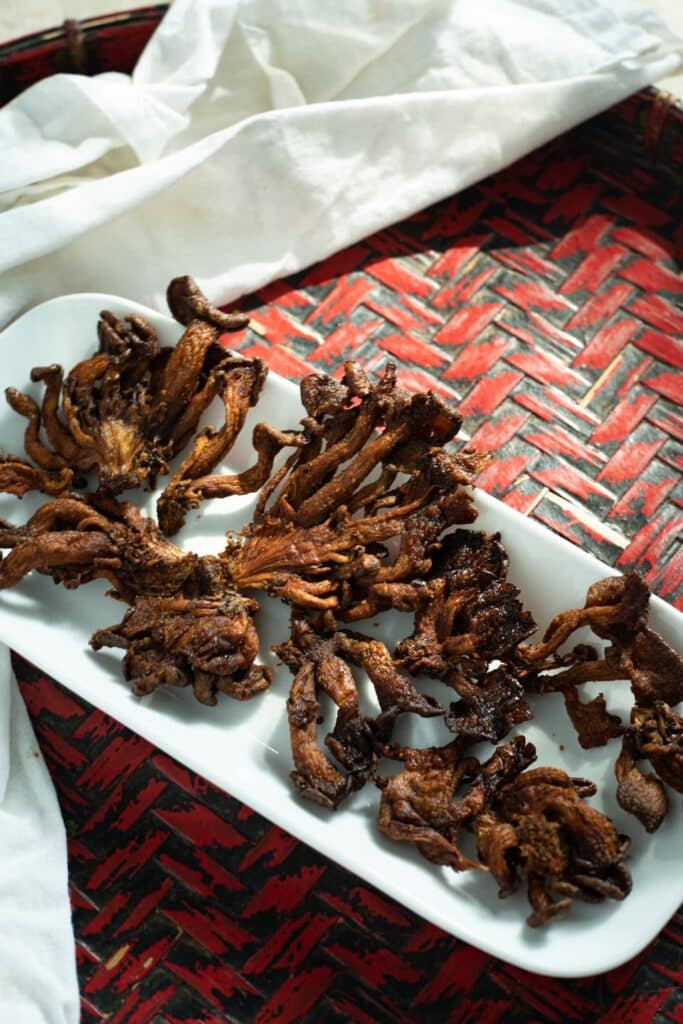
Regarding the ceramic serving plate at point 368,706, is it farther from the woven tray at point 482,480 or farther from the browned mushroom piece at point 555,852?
the woven tray at point 482,480

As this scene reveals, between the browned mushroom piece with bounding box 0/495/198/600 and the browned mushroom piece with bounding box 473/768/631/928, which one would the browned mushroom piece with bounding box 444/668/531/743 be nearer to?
the browned mushroom piece with bounding box 473/768/631/928

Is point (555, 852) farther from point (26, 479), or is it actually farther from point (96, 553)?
point (26, 479)

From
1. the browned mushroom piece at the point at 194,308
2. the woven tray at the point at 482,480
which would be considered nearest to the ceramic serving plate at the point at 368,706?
the browned mushroom piece at the point at 194,308

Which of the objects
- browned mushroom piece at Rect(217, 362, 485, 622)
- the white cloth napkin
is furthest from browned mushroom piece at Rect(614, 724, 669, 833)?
the white cloth napkin

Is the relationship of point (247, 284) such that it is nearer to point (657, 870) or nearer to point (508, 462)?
point (508, 462)

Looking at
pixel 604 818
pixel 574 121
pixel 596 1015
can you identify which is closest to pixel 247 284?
pixel 574 121
